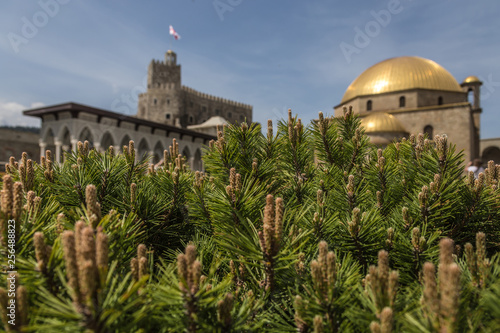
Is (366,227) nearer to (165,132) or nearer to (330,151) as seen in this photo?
A: (330,151)

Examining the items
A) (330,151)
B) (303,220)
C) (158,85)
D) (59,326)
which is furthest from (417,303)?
(158,85)

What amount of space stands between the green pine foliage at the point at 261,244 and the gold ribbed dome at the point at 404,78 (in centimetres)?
3915

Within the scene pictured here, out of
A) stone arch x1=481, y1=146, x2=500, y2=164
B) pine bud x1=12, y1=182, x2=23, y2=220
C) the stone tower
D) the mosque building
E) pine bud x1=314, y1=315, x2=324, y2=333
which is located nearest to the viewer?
pine bud x1=314, y1=315, x2=324, y2=333

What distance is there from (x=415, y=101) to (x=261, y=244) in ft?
132

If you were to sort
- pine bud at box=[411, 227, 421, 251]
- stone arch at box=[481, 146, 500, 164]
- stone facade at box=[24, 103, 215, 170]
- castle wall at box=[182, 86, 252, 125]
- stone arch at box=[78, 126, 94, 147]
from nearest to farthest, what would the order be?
pine bud at box=[411, 227, 421, 251], stone facade at box=[24, 103, 215, 170], stone arch at box=[78, 126, 94, 147], stone arch at box=[481, 146, 500, 164], castle wall at box=[182, 86, 252, 125]

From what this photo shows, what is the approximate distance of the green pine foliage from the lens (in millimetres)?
723

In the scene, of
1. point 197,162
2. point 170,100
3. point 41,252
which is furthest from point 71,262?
point 170,100

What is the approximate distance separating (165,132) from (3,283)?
111 feet

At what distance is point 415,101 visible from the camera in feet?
117

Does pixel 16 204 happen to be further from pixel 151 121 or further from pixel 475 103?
pixel 475 103

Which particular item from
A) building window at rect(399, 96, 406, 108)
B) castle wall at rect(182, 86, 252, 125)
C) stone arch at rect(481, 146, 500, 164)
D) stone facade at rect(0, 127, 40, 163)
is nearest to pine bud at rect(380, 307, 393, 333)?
stone facade at rect(0, 127, 40, 163)

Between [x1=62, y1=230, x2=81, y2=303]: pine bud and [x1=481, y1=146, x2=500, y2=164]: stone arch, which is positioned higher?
[x1=481, y1=146, x2=500, y2=164]: stone arch

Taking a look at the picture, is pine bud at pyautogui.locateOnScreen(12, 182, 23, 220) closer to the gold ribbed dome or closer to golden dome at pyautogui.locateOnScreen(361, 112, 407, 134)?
golden dome at pyautogui.locateOnScreen(361, 112, 407, 134)

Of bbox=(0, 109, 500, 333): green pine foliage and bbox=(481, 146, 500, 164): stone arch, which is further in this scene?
bbox=(481, 146, 500, 164): stone arch
